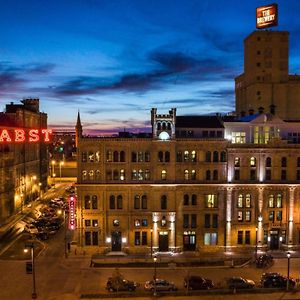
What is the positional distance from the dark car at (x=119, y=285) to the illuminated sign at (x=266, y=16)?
70030mm

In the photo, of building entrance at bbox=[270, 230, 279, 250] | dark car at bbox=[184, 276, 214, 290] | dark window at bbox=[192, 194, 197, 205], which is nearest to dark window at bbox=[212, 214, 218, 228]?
dark window at bbox=[192, 194, 197, 205]

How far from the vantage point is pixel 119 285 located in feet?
169

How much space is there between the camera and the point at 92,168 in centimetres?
6912

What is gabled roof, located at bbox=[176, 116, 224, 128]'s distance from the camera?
71688 mm

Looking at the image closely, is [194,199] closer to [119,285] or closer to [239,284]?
[239,284]

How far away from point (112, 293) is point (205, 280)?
12809 millimetres

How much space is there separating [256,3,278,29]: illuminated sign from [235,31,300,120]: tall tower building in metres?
7.09

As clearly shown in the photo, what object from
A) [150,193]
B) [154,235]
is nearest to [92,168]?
[150,193]

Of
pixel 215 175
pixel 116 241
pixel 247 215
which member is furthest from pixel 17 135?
pixel 247 215

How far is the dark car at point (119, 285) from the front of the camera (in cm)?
5162

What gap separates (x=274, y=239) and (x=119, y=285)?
32857 millimetres

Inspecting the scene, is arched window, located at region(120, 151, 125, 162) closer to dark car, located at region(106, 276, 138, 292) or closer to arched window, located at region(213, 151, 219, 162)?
arched window, located at region(213, 151, 219, 162)

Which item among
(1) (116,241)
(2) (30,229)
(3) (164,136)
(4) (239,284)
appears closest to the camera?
(4) (239,284)

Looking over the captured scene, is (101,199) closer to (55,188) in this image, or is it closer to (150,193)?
(150,193)
